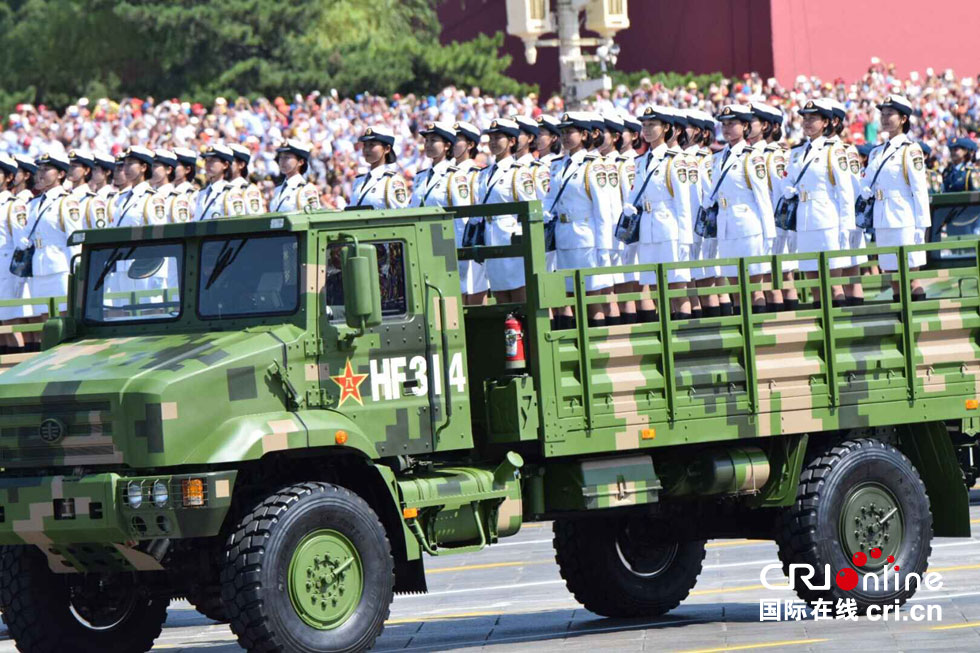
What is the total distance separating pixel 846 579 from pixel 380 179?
5.97m

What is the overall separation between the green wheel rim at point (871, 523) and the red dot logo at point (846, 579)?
78 millimetres

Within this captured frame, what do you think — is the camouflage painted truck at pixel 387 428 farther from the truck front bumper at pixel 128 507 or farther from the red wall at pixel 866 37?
the red wall at pixel 866 37

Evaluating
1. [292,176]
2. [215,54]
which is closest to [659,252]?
[292,176]

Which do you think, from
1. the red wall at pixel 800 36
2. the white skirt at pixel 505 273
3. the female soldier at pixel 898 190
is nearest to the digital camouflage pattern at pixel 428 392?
the white skirt at pixel 505 273

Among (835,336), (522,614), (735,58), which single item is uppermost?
(735,58)

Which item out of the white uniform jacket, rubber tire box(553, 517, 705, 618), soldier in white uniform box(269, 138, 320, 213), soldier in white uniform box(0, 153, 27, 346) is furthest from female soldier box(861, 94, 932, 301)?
soldier in white uniform box(0, 153, 27, 346)

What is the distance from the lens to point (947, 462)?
13.8 meters

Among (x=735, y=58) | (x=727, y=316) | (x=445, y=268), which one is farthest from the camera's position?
(x=735, y=58)

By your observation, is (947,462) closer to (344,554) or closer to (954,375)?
(954,375)

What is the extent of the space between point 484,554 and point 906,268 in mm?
5427

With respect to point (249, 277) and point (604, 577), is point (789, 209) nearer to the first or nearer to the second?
point (604, 577)

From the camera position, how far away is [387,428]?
11562 millimetres

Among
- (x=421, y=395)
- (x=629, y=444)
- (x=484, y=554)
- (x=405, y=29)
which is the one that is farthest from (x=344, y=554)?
(x=405, y=29)

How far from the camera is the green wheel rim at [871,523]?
13.3m
